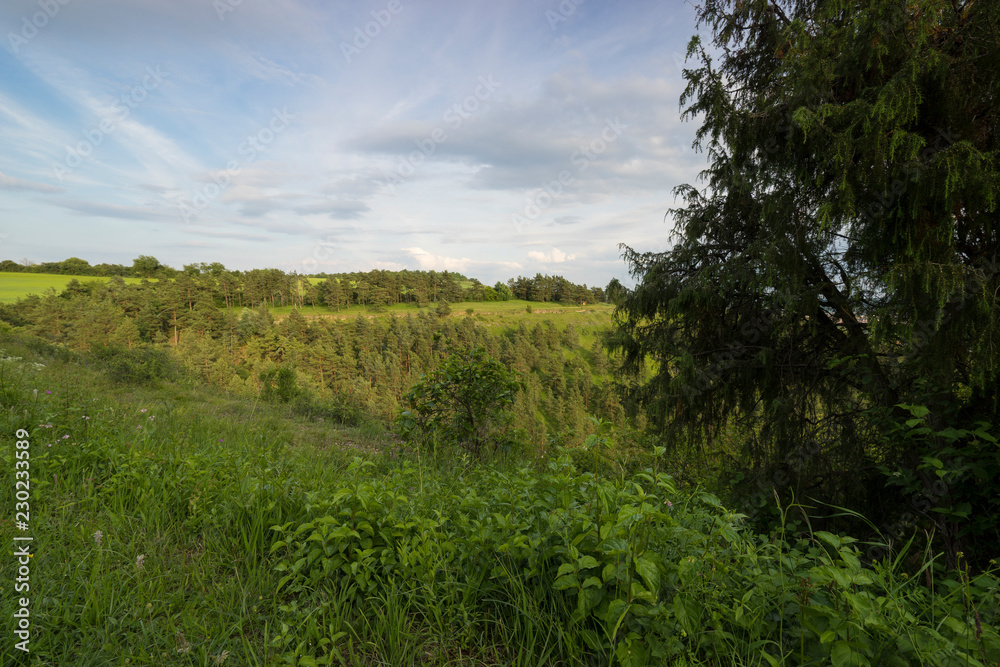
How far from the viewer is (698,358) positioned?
5.33 m

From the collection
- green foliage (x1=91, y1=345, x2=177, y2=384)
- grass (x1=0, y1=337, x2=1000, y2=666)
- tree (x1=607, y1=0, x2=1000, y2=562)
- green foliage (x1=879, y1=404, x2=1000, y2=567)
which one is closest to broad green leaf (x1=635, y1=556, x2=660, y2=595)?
grass (x1=0, y1=337, x2=1000, y2=666)

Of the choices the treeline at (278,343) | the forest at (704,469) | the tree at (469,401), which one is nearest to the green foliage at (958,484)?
the forest at (704,469)

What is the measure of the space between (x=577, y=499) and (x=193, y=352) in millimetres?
43559

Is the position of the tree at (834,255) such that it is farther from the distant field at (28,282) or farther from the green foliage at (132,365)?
the distant field at (28,282)

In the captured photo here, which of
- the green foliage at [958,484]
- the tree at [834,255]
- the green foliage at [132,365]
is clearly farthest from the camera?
the green foliage at [132,365]

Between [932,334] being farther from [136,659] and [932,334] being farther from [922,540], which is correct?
[136,659]

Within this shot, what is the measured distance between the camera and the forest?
1521 mm

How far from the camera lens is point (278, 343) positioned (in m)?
47.3

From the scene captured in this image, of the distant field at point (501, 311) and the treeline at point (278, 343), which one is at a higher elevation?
the distant field at point (501, 311)

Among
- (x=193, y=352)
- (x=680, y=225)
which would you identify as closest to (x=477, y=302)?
(x=193, y=352)

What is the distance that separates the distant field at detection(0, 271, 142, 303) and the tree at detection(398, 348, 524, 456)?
1613 inches

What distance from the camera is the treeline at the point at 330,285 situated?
47.3 m

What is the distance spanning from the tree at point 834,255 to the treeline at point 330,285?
46535mm

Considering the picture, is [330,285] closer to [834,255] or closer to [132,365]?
[132,365]
